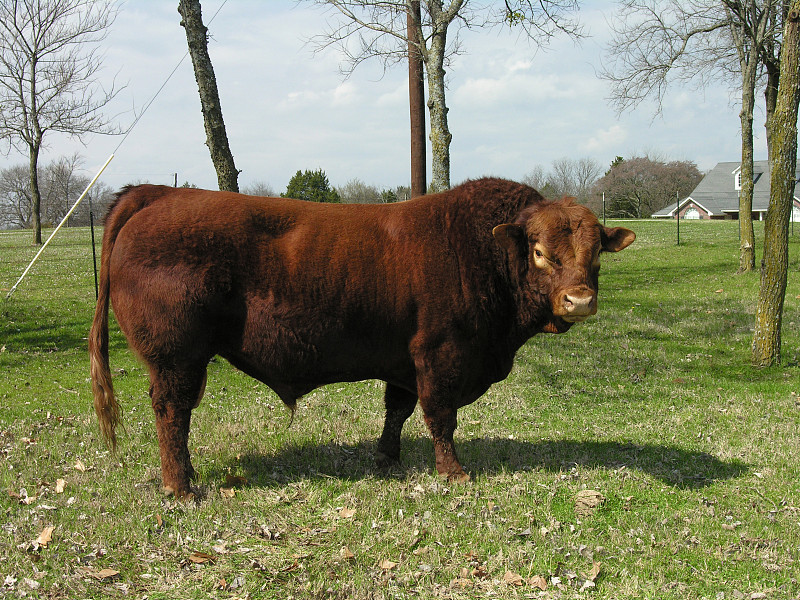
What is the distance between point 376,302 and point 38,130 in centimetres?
3036

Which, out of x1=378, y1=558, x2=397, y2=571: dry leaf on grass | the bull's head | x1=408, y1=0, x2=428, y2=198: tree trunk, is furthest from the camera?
x1=408, y1=0, x2=428, y2=198: tree trunk

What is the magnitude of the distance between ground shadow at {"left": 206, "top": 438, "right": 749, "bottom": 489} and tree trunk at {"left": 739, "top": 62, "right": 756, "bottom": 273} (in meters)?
16.5

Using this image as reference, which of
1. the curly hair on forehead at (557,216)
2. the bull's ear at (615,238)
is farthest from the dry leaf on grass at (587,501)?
the curly hair on forehead at (557,216)

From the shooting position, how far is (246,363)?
220 inches

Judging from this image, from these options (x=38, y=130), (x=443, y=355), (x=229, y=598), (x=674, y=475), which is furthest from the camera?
(x=38, y=130)

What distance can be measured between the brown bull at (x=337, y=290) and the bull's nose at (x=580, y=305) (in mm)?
11

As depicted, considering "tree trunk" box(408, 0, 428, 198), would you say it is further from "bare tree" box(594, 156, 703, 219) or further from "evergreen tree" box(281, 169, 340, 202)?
"bare tree" box(594, 156, 703, 219)

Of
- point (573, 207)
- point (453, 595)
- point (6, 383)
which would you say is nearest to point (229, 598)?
point (453, 595)

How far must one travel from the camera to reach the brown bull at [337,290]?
17.3ft

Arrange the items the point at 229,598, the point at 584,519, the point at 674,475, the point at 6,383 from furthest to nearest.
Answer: the point at 6,383, the point at 674,475, the point at 584,519, the point at 229,598

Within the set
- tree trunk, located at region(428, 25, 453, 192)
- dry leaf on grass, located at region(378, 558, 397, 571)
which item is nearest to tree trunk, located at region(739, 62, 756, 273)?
tree trunk, located at region(428, 25, 453, 192)

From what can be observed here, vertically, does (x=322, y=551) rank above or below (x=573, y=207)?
below

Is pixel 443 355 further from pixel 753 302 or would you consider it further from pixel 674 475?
pixel 753 302

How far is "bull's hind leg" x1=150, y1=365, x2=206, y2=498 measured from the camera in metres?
5.34
